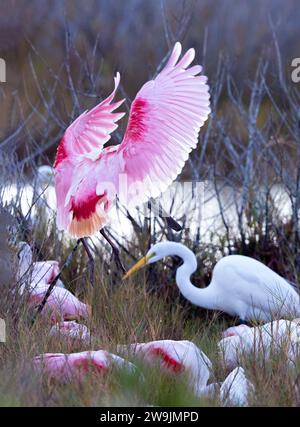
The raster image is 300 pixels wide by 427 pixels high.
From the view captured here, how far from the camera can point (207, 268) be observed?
4.91 metres

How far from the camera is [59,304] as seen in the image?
12.0 feet

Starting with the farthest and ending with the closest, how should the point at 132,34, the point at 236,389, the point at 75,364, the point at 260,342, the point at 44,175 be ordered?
the point at 132,34
the point at 44,175
the point at 260,342
the point at 75,364
the point at 236,389

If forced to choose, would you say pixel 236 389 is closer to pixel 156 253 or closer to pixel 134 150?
pixel 134 150

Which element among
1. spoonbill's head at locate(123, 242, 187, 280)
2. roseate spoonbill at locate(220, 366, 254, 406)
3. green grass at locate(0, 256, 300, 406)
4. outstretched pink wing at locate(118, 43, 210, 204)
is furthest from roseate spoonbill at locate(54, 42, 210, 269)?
roseate spoonbill at locate(220, 366, 254, 406)

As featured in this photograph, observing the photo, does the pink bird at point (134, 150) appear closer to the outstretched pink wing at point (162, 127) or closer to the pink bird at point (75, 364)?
the outstretched pink wing at point (162, 127)

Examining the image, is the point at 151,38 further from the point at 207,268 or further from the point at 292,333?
the point at 292,333

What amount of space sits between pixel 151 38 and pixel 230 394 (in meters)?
5.43

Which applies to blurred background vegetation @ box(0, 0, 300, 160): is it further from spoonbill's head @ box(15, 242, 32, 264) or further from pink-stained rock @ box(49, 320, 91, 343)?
pink-stained rock @ box(49, 320, 91, 343)

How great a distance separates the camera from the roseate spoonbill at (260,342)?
3135 mm

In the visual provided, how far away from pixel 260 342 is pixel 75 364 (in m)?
0.56

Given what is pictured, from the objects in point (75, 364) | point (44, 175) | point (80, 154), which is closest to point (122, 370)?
point (75, 364)

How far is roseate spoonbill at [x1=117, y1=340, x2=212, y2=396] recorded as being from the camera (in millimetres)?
2986

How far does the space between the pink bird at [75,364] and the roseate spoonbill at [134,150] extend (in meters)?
0.74

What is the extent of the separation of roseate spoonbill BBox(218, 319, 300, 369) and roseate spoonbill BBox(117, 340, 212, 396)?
3.7 inches
